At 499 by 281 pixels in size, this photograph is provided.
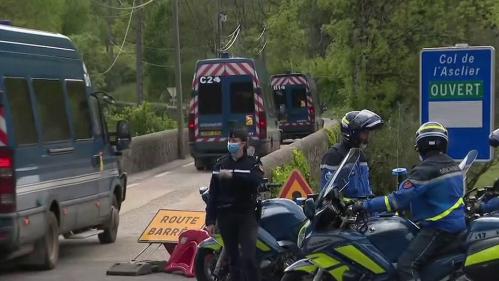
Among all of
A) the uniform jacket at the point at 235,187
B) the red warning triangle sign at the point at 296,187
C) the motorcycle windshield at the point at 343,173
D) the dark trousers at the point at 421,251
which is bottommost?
the red warning triangle sign at the point at 296,187

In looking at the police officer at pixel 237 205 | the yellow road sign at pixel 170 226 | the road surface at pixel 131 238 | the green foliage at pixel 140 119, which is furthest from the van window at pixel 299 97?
the police officer at pixel 237 205

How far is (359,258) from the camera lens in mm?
7289

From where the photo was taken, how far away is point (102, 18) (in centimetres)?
6700

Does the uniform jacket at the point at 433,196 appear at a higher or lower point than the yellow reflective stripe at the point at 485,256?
higher

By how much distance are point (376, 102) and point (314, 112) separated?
24.5 meters

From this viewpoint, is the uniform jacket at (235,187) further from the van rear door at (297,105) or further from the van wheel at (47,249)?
the van rear door at (297,105)

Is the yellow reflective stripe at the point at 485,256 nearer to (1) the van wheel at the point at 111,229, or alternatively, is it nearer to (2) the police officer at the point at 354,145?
(2) the police officer at the point at 354,145

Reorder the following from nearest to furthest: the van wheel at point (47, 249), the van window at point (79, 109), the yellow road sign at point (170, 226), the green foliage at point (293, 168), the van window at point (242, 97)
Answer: the van wheel at point (47, 249), the yellow road sign at point (170, 226), the van window at point (79, 109), the green foliage at point (293, 168), the van window at point (242, 97)

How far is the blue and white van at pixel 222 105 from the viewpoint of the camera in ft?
86.0

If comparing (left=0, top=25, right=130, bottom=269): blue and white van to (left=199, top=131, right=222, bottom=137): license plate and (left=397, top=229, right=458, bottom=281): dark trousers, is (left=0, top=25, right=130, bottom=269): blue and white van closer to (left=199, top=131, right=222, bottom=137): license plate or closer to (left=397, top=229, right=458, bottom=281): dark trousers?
(left=397, top=229, right=458, bottom=281): dark trousers

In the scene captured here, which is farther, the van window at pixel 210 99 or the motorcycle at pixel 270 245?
the van window at pixel 210 99

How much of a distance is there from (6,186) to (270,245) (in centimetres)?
307

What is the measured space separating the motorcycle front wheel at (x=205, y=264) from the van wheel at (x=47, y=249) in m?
2.49

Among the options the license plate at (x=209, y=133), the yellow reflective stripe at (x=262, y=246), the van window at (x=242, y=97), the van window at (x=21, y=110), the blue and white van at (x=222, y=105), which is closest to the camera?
the yellow reflective stripe at (x=262, y=246)
